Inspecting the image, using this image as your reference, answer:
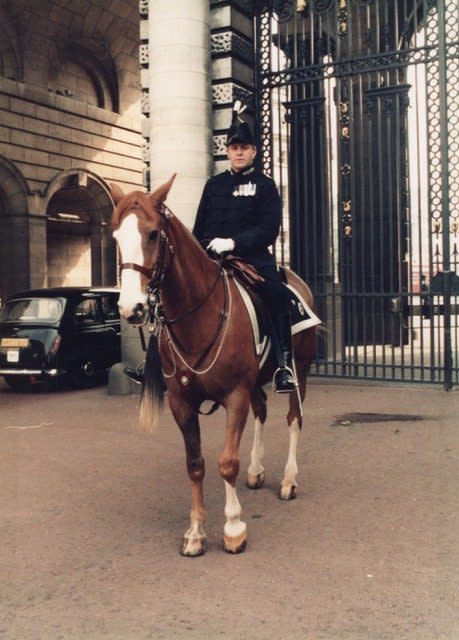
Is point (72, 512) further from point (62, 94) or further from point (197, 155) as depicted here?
point (62, 94)

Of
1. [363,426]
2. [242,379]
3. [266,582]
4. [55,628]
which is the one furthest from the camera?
[363,426]

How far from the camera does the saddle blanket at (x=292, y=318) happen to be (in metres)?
4.76

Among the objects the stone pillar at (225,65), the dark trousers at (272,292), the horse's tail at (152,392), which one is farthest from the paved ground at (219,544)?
the stone pillar at (225,65)

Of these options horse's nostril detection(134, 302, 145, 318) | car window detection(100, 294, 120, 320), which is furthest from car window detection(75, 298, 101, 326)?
horse's nostril detection(134, 302, 145, 318)

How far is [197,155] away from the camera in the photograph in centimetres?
1069

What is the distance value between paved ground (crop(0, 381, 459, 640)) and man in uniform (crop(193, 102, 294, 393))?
1121 mm

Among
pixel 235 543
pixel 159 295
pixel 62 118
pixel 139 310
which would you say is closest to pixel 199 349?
pixel 159 295

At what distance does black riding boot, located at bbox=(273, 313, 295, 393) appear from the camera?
16.7 ft

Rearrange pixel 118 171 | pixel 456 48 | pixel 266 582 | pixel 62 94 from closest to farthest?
pixel 266 582, pixel 456 48, pixel 62 94, pixel 118 171

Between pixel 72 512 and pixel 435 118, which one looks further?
pixel 435 118

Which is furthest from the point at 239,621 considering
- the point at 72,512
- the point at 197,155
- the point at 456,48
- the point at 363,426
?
the point at 456,48

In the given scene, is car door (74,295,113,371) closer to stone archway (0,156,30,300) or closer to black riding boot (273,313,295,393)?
black riding boot (273,313,295,393)

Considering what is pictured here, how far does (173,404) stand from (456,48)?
7756 millimetres

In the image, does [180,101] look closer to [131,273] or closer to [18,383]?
[18,383]
